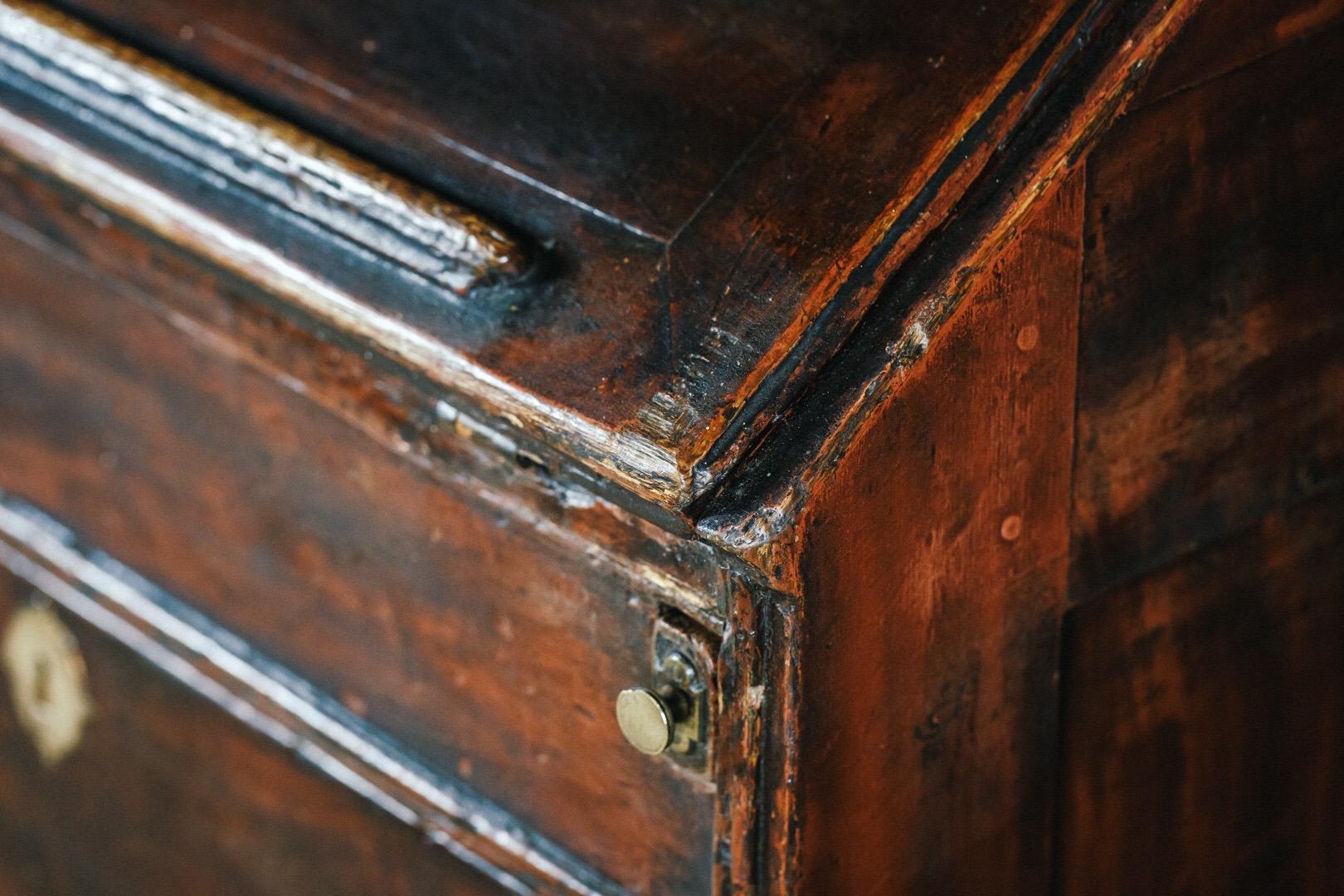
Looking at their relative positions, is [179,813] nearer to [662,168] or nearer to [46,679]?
[46,679]

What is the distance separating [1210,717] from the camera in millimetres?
1062

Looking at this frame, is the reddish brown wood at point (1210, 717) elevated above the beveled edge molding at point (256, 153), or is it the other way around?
the beveled edge molding at point (256, 153)

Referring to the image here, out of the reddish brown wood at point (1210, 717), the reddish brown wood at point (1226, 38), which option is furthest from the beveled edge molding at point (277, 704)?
the reddish brown wood at point (1226, 38)

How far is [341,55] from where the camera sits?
1.02 m

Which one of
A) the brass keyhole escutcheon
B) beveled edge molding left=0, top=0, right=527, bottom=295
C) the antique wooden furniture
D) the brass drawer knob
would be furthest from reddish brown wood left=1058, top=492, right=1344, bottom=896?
the brass keyhole escutcheon

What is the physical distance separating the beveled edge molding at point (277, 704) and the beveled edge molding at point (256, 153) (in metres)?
0.42

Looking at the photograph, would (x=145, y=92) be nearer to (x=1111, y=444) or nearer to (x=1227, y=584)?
(x=1111, y=444)

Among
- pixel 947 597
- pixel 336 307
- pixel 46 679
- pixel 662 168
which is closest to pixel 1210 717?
pixel 947 597

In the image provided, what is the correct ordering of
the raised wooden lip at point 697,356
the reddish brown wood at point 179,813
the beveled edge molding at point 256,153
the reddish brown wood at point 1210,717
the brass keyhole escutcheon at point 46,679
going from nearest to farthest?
1. the raised wooden lip at point 697,356
2. the beveled edge molding at point 256,153
3. the reddish brown wood at point 1210,717
4. the reddish brown wood at point 179,813
5. the brass keyhole escutcheon at point 46,679

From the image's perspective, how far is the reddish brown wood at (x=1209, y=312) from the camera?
33.1 inches

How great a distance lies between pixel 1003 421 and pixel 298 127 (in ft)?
1.57

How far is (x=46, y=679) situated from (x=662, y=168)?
3.04 ft

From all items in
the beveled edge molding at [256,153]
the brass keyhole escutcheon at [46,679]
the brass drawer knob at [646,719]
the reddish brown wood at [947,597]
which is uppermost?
the beveled edge molding at [256,153]

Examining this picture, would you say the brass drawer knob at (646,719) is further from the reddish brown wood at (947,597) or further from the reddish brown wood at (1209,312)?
the reddish brown wood at (1209,312)
